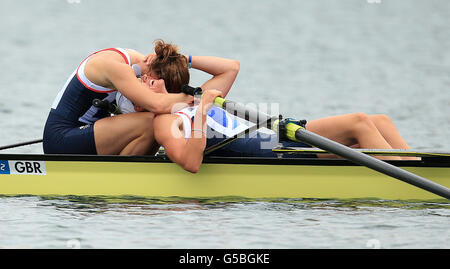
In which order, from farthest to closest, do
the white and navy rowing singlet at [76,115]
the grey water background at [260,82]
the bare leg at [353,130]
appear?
the bare leg at [353,130], the white and navy rowing singlet at [76,115], the grey water background at [260,82]

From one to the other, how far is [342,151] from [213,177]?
1.23m

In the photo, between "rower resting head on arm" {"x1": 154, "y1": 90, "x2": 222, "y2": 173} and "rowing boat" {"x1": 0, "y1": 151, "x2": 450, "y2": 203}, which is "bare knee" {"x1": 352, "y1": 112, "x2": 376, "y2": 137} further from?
"rower resting head on arm" {"x1": 154, "y1": 90, "x2": 222, "y2": 173}

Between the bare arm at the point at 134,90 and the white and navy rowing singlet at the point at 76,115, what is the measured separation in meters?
0.22

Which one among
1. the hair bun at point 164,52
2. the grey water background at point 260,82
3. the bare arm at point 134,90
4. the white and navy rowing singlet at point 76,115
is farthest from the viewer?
the white and navy rowing singlet at point 76,115

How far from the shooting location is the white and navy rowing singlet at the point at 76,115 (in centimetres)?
700

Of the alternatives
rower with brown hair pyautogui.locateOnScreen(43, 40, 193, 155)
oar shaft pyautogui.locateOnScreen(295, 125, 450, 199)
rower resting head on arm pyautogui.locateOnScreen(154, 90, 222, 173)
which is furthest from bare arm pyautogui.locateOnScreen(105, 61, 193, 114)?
oar shaft pyautogui.locateOnScreen(295, 125, 450, 199)

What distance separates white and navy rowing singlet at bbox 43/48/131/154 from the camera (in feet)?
23.0

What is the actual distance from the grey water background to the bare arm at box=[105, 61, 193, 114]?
0.91 m

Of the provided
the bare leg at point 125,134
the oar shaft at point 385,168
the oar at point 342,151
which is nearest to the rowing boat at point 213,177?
the bare leg at point 125,134

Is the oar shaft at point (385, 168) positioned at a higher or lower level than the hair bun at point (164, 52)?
lower

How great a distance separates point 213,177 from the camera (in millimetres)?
7102

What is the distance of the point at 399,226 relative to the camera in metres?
6.64

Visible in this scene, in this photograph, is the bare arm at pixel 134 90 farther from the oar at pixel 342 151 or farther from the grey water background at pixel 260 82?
the grey water background at pixel 260 82

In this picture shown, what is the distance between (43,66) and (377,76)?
28.2ft
